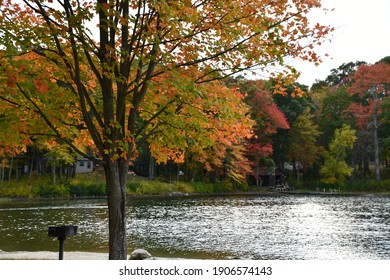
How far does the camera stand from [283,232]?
19.5 m

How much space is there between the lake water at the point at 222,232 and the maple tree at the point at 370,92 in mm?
17233

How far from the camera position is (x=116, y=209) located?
8203mm

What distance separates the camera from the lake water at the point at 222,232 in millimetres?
14984

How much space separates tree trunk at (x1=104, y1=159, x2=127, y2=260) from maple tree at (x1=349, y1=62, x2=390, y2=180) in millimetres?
36163

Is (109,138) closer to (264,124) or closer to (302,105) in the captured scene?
(264,124)

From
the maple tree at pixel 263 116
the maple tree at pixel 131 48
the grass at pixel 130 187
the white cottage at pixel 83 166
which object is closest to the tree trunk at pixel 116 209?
the maple tree at pixel 131 48

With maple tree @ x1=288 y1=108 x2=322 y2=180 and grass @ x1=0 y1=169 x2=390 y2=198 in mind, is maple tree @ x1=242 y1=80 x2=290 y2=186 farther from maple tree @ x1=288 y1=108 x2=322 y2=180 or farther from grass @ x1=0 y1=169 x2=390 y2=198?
grass @ x1=0 y1=169 x2=390 y2=198

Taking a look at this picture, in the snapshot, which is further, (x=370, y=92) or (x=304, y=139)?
(x=304, y=139)

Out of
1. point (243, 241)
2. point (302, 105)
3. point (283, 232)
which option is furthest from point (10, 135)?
point (302, 105)

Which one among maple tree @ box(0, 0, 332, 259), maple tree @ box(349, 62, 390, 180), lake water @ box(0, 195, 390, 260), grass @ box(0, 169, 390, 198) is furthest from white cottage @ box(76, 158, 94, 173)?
maple tree @ box(0, 0, 332, 259)

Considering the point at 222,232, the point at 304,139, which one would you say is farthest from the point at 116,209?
the point at 304,139

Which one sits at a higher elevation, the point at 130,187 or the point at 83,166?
the point at 83,166

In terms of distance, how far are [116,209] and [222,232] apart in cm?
1193

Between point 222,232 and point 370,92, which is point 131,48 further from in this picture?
point 370,92
